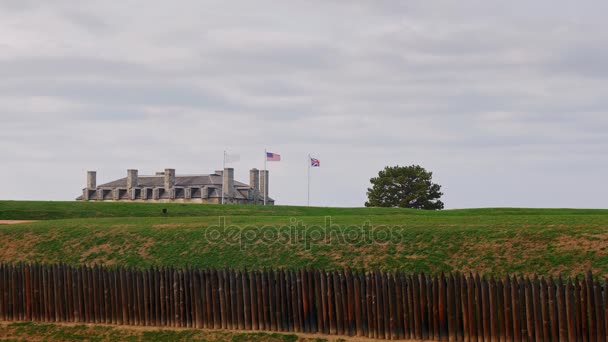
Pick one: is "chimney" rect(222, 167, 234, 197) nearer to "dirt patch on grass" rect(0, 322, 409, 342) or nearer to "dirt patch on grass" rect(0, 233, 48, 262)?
"dirt patch on grass" rect(0, 233, 48, 262)

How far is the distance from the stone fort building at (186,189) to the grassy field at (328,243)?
54.0m

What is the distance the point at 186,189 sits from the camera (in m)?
91.4

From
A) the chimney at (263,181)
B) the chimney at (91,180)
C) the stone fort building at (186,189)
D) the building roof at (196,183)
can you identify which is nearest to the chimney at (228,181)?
the stone fort building at (186,189)

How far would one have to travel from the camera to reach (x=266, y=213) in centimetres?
4925

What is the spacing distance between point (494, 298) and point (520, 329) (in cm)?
85

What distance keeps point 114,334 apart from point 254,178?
71963mm

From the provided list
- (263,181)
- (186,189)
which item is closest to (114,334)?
(186,189)

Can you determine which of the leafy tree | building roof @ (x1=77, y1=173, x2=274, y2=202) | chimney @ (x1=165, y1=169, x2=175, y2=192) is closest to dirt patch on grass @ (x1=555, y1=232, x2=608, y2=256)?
the leafy tree

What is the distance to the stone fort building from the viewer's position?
3533 inches

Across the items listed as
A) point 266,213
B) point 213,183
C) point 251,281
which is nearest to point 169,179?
point 213,183

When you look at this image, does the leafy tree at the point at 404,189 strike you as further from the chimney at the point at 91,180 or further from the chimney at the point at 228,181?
the chimney at the point at 91,180

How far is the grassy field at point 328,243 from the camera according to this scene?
23219 millimetres

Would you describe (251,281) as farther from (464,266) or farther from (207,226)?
(207,226)

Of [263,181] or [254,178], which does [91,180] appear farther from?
[263,181]
